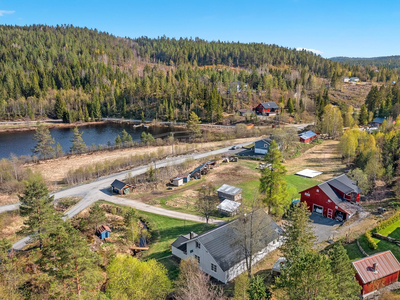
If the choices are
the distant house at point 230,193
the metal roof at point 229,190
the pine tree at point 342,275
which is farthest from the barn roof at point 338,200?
the pine tree at point 342,275

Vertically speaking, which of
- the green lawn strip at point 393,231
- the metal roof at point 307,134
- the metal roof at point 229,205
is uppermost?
the metal roof at point 307,134

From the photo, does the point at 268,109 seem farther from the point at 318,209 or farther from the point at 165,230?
the point at 165,230

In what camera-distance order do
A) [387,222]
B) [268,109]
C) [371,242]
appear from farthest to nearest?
[268,109] < [387,222] < [371,242]

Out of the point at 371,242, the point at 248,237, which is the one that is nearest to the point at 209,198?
the point at 248,237

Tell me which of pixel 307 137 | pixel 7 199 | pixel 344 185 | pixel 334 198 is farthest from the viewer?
pixel 307 137

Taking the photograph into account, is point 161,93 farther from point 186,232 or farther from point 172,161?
point 186,232

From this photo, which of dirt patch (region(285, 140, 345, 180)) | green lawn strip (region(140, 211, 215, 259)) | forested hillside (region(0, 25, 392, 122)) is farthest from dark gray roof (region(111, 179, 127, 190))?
forested hillside (region(0, 25, 392, 122))

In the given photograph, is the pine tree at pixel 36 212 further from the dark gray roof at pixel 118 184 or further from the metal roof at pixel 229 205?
the metal roof at pixel 229 205
